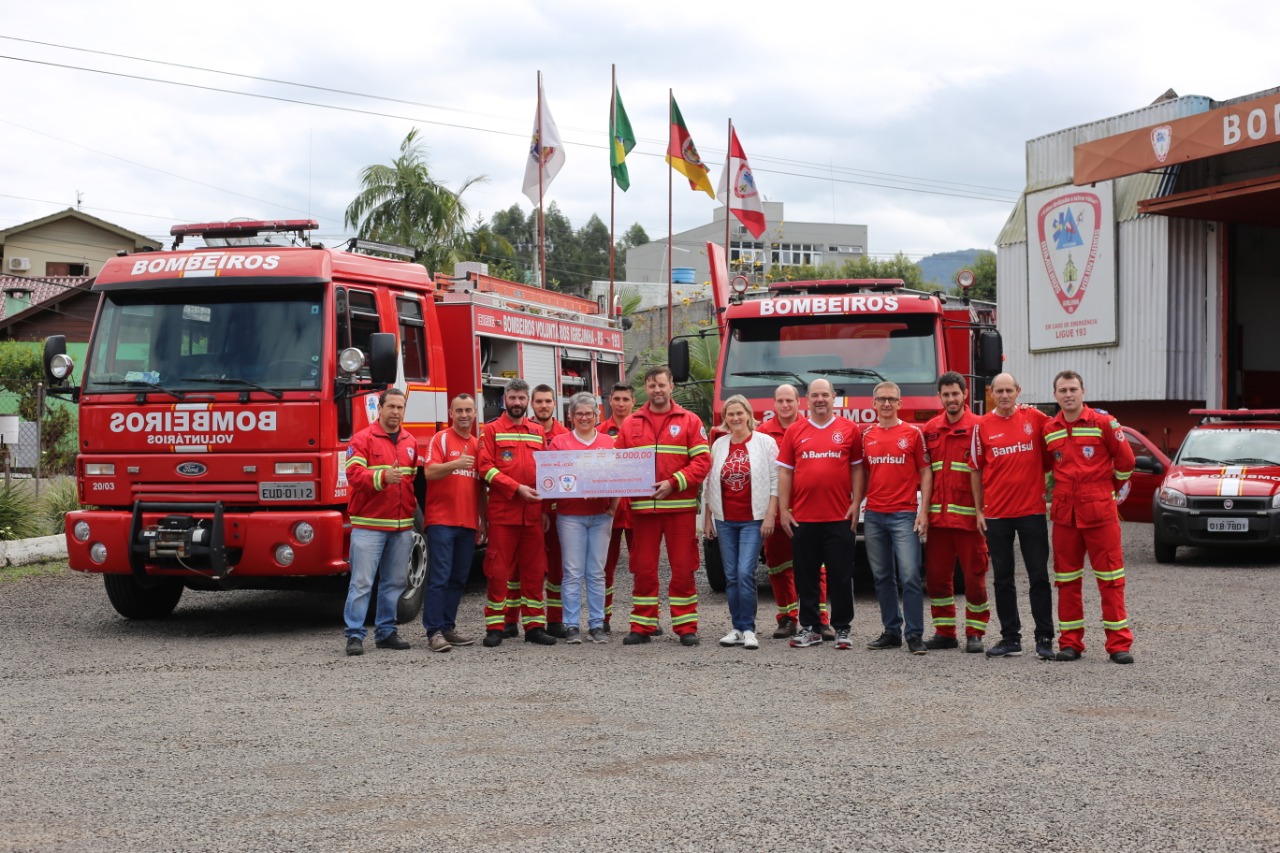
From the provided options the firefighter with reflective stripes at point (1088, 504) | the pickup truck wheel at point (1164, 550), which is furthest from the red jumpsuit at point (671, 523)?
the pickup truck wheel at point (1164, 550)

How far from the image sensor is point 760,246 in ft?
308

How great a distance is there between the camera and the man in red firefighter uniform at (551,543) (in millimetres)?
9945

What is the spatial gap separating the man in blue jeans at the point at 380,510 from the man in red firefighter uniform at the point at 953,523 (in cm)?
373

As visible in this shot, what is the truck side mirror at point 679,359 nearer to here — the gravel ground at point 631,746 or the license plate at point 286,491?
the gravel ground at point 631,746

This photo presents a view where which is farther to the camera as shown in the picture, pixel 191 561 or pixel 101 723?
pixel 191 561

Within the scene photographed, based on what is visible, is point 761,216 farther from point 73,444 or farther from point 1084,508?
point 1084,508

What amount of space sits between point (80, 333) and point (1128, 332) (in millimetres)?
29748

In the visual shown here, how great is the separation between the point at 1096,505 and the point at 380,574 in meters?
5.10

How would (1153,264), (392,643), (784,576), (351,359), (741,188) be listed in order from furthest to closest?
1. (741,188)
2. (1153,264)
3. (784,576)
4. (351,359)
5. (392,643)

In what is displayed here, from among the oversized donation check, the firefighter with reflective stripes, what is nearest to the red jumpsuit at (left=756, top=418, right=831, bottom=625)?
the oversized donation check

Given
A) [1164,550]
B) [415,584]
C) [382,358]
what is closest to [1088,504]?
[382,358]

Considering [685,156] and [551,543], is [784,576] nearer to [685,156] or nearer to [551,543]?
[551,543]

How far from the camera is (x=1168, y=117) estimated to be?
23.0 meters

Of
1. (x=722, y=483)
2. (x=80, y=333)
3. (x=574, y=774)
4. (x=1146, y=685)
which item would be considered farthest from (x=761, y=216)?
(x=80, y=333)
